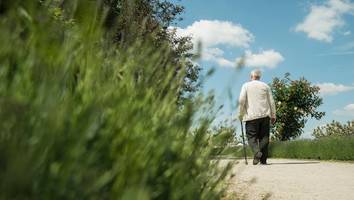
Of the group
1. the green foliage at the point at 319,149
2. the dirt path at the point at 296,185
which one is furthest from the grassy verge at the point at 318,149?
the dirt path at the point at 296,185

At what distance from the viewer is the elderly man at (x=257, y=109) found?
12539 millimetres

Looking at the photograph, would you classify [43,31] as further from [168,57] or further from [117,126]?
[168,57]

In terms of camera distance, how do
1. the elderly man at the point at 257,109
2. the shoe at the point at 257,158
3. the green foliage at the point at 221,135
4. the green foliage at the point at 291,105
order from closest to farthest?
the green foliage at the point at 221,135 < the shoe at the point at 257,158 < the elderly man at the point at 257,109 < the green foliage at the point at 291,105

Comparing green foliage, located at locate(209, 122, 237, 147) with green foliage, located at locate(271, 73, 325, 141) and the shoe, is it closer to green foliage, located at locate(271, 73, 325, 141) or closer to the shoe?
the shoe

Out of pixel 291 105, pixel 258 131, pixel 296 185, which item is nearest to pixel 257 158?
pixel 258 131

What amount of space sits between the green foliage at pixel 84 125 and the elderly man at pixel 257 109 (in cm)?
1006

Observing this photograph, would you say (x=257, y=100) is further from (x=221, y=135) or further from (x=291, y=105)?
(x=291, y=105)

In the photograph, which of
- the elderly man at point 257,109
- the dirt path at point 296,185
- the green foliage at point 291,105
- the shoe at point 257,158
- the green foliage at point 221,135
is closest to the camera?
the green foliage at point 221,135

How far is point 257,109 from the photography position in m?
12.6

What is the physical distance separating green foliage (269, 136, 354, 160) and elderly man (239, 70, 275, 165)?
6.89 metres

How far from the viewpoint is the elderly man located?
12539mm

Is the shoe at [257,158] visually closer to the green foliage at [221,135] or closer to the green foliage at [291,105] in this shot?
the green foliage at [221,135]

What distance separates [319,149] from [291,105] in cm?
1933

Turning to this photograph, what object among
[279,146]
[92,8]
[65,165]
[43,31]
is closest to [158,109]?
[92,8]
